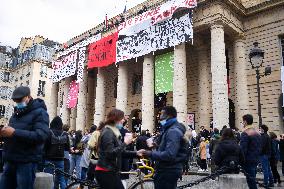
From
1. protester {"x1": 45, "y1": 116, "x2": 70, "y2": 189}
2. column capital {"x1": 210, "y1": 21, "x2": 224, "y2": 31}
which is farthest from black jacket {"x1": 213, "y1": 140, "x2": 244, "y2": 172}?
column capital {"x1": 210, "y1": 21, "x2": 224, "y2": 31}

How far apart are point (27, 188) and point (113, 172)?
1064 mm

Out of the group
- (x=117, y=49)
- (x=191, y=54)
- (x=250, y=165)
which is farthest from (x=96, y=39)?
(x=250, y=165)

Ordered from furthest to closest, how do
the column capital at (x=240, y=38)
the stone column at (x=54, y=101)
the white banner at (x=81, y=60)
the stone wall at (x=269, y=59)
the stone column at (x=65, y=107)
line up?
the stone column at (x=54, y=101), the stone column at (x=65, y=107), the white banner at (x=81, y=60), the column capital at (x=240, y=38), the stone wall at (x=269, y=59)

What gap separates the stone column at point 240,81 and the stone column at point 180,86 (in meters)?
3.68

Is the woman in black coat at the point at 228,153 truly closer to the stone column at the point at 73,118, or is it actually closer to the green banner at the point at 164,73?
the green banner at the point at 164,73

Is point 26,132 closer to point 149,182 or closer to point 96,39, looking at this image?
point 149,182

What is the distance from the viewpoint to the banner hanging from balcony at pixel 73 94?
2708 cm

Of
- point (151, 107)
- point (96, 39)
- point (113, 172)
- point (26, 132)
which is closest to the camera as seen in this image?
point (26, 132)

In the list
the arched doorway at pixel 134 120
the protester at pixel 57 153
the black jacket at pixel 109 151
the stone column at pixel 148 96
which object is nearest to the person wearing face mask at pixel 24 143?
the black jacket at pixel 109 151

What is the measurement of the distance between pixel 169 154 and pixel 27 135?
69.9 inches

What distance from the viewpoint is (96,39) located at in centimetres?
2495

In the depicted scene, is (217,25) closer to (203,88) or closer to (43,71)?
(203,88)

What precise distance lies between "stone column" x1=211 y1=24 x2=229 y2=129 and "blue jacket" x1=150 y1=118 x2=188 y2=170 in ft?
42.7

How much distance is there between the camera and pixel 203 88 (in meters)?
21.7
